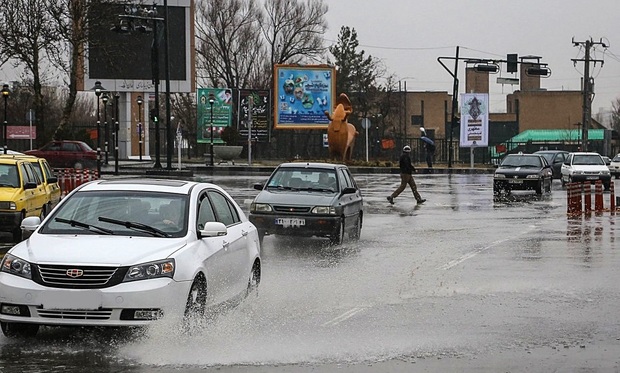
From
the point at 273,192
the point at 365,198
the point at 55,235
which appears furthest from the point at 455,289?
the point at 365,198

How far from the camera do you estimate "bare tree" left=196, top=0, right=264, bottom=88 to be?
250 feet

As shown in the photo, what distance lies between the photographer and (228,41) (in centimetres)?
7712

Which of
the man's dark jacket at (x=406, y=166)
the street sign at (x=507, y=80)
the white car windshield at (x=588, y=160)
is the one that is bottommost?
the white car windshield at (x=588, y=160)

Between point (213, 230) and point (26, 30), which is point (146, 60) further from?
point (213, 230)

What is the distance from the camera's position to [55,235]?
30.2 feet

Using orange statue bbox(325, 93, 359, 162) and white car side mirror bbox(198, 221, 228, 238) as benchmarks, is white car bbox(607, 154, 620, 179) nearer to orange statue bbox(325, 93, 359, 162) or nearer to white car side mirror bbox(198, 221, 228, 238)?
orange statue bbox(325, 93, 359, 162)

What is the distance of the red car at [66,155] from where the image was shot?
46438 mm

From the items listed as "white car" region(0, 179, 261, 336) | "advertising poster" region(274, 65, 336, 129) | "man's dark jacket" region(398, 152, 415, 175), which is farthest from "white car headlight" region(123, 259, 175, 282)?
"advertising poster" region(274, 65, 336, 129)

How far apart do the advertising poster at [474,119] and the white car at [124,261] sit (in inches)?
2150

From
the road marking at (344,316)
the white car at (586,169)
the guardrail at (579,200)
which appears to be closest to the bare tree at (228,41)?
the white car at (586,169)

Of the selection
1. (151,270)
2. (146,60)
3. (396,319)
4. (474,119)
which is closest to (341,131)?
(146,60)

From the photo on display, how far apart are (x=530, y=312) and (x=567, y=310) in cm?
45

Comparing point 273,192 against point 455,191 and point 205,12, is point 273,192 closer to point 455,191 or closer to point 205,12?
point 455,191

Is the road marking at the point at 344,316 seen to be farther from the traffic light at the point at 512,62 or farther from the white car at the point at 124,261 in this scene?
the traffic light at the point at 512,62
